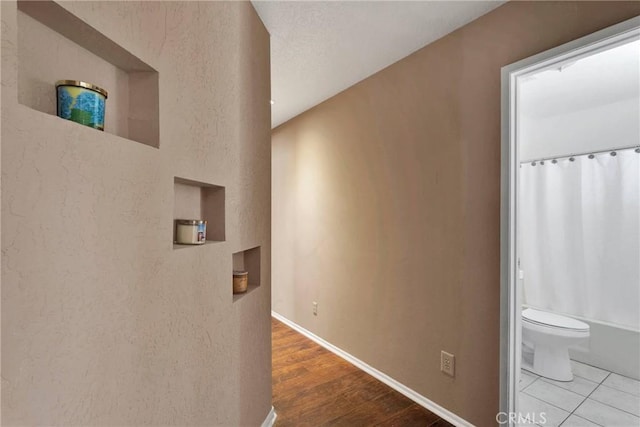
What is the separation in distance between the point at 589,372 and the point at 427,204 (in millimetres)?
2106

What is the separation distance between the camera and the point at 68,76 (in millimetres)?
821

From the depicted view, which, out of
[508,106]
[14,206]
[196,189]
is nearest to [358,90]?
[508,106]

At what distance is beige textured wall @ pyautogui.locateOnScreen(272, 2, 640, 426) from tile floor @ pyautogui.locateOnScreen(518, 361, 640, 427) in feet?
1.81

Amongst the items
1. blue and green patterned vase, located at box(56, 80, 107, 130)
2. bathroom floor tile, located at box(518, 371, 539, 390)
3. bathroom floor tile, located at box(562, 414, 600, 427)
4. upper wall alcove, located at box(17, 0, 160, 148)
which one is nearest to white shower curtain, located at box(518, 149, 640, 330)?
bathroom floor tile, located at box(518, 371, 539, 390)

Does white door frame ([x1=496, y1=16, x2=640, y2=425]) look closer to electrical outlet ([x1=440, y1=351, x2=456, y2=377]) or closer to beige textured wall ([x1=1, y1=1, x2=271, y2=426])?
electrical outlet ([x1=440, y1=351, x2=456, y2=377])

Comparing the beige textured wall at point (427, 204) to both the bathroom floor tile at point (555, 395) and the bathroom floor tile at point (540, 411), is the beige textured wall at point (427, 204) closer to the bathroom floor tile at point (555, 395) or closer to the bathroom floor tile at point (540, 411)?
the bathroom floor tile at point (540, 411)

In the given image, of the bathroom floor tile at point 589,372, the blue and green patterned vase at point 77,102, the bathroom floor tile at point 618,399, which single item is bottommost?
the bathroom floor tile at point 589,372

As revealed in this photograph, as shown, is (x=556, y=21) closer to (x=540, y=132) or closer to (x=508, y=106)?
(x=508, y=106)

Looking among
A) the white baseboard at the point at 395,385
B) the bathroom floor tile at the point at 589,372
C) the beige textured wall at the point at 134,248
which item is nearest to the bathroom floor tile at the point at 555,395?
the bathroom floor tile at the point at 589,372

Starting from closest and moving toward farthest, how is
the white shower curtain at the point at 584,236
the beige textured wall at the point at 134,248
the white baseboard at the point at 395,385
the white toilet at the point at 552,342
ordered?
1. the beige textured wall at the point at 134,248
2. the white baseboard at the point at 395,385
3. the white toilet at the point at 552,342
4. the white shower curtain at the point at 584,236

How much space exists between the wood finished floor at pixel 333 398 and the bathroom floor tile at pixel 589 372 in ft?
5.02

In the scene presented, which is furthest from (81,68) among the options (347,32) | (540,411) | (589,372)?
(589,372)

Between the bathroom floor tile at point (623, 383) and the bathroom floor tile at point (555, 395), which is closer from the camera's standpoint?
the bathroom floor tile at point (555, 395)

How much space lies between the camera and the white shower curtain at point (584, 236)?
8.46ft
